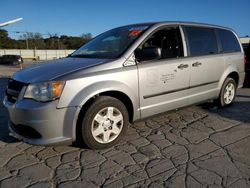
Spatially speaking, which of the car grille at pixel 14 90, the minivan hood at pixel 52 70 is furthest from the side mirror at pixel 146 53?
the car grille at pixel 14 90

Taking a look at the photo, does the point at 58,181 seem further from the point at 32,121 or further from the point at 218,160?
the point at 218,160

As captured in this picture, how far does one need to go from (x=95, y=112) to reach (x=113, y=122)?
1.12 feet

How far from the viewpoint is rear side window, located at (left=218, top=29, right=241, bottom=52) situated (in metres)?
5.69

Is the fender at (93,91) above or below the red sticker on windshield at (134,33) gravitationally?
below

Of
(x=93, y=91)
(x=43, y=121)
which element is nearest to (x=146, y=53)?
(x=93, y=91)

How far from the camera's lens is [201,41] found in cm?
512

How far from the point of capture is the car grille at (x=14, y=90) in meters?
3.57

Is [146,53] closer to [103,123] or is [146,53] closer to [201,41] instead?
[103,123]

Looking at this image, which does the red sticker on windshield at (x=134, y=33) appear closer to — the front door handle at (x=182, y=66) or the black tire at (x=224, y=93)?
the front door handle at (x=182, y=66)

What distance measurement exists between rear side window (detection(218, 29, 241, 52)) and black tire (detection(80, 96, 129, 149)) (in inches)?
115

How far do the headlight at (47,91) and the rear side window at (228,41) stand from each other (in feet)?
12.0

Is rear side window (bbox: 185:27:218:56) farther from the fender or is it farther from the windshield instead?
the fender

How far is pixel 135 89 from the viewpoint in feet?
13.0

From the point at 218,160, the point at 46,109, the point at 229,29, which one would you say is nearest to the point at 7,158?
the point at 46,109
